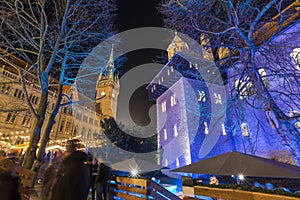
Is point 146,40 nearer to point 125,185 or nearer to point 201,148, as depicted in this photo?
point 125,185

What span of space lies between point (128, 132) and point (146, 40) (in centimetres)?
1296

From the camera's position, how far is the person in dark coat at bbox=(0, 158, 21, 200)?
311 centimetres

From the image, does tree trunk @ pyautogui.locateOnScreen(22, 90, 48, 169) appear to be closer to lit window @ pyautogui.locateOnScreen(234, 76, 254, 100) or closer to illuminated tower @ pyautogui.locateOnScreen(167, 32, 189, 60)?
illuminated tower @ pyautogui.locateOnScreen(167, 32, 189, 60)

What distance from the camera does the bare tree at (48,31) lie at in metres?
8.86

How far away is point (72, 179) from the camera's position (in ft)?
10.0

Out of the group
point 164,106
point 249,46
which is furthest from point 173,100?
point 249,46

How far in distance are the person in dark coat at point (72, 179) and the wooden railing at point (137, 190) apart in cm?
171

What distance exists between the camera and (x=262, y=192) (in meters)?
3.27

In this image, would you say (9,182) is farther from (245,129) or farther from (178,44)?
(245,129)

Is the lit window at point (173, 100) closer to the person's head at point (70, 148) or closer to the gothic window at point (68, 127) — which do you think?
the person's head at point (70, 148)

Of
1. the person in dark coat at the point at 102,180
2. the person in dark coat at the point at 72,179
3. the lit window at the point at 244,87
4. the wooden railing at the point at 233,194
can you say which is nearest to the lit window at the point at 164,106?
the lit window at the point at 244,87

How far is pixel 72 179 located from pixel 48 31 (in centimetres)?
1036

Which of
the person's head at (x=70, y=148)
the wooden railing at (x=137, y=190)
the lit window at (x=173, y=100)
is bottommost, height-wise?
the wooden railing at (x=137, y=190)

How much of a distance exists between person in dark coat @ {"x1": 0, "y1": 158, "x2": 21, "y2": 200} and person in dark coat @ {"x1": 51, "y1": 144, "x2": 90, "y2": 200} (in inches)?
35.6
